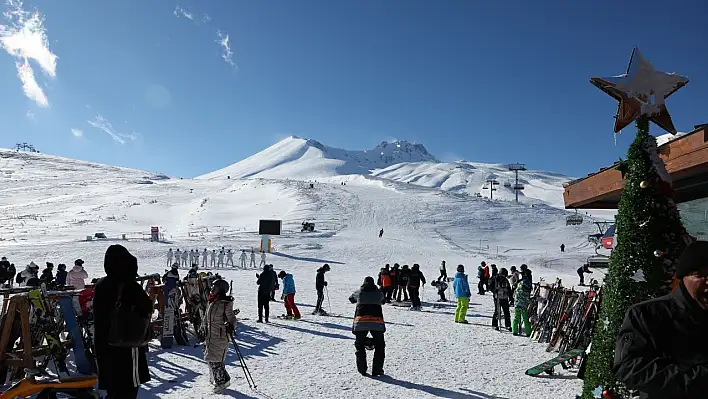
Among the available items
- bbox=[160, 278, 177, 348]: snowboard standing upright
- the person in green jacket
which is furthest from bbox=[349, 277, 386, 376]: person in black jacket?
the person in green jacket

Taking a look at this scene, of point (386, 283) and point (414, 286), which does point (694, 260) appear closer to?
point (414, 286)

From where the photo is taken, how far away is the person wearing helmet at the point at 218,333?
23.7 feet

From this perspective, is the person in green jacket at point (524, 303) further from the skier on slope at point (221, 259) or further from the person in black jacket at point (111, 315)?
the skier on slope at point (221, 259)

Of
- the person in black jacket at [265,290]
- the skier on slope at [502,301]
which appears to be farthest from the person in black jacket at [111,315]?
the skier on slope at [502,301]

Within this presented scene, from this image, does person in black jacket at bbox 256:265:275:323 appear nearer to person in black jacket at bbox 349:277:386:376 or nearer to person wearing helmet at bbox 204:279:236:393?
person in black jacket at bbox 349:277:386:376

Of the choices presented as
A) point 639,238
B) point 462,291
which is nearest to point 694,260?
point 639,238

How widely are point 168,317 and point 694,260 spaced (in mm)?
9990

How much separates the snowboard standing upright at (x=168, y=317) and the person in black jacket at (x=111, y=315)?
6569 millimetres

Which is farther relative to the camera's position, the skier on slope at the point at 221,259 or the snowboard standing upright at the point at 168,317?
the skier on slope at the point at 221,259

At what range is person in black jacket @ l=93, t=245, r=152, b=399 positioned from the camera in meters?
3.95

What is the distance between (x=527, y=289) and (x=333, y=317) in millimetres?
5808

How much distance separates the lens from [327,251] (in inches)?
1608

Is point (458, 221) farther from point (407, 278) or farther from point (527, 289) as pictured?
point (527, 289)

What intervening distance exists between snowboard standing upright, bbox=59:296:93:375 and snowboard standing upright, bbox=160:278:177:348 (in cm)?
274
